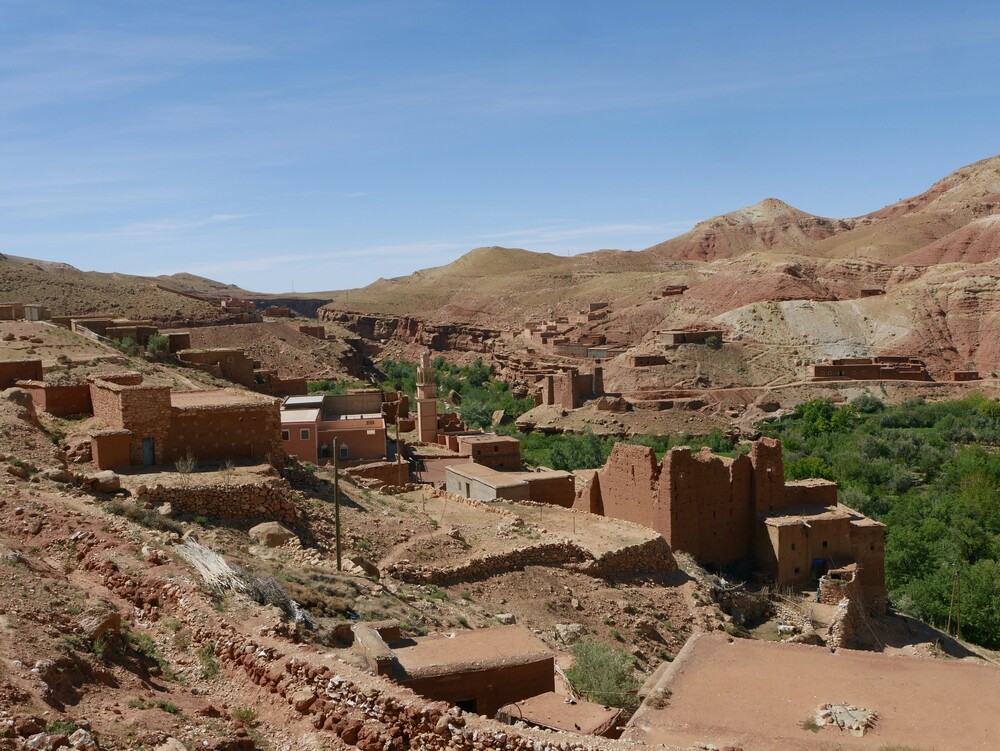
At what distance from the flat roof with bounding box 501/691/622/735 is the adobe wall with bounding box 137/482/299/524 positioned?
538cm

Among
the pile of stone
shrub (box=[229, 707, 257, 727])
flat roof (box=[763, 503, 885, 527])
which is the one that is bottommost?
flat roof (box=[763, 503, 885, 527])

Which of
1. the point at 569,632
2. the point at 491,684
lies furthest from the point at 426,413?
the point at 491,684

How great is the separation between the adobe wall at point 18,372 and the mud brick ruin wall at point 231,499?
21.4ft

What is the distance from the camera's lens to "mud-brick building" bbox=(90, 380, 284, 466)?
1316cm

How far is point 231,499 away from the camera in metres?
12.4

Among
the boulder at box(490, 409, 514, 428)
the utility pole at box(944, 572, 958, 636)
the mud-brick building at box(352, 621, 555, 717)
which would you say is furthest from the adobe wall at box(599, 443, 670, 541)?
the boulder at box(490, 409, 514, 428)

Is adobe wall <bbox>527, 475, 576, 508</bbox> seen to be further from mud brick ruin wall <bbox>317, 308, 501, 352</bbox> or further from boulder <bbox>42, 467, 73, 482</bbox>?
mud brick ruin wall <bbox>317, 308, 501, 352</bbox>

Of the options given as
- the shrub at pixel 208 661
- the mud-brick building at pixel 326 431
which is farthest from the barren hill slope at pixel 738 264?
the shrub at pixel 208 661

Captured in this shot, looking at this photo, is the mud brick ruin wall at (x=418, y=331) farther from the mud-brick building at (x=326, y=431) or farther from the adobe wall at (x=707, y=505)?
the adobe wall at (x=707, y=505)

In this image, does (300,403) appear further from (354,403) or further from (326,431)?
(326,431)

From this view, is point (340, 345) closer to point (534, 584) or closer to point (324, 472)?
point (324, 472)

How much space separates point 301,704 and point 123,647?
155cm

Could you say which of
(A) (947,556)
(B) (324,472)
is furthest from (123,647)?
(A) (947,556)

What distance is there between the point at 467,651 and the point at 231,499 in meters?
4.84
